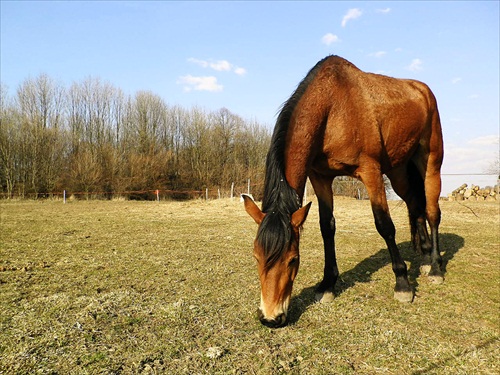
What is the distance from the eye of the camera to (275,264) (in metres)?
2.68

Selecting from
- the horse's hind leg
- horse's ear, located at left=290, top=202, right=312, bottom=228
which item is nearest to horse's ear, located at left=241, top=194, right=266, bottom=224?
horse's ear, located at left=290, top=202, right=312, bottom=228

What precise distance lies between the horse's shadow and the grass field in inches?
1.0

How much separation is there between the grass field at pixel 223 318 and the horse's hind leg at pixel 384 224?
16cm

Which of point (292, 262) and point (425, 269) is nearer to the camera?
point (292, 262)

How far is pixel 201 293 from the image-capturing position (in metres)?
3.75

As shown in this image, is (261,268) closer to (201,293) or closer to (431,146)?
(201,293)

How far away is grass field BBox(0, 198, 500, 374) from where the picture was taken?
228cm

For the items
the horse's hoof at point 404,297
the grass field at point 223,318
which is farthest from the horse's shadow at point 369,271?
the horse's hoof at point 404,297

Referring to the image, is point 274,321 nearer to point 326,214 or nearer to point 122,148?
point 326,214

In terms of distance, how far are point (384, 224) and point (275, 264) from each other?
5.83 feet

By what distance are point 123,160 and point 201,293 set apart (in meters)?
35.9

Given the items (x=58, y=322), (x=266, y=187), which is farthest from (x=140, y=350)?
(x=266, y=187)

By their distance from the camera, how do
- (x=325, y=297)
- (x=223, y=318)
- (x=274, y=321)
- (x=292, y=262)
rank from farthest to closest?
(x=325, y=297), (x=223, y=318), (x=292, y=262), (x=274, y=321)

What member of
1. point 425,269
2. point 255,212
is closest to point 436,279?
point 425,269
